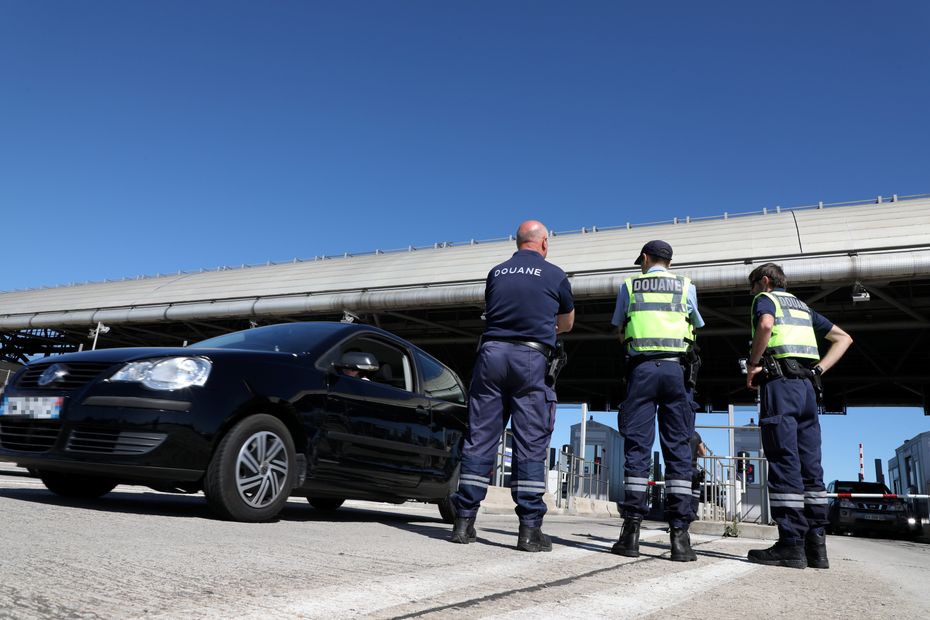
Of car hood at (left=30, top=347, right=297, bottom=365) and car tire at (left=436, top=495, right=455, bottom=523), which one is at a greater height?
car hood at (left=30, top=347, right=297, bottom=365)

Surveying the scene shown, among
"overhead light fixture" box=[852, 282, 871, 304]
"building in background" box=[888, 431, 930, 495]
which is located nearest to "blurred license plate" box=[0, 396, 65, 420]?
"overhead light fixture" box=[852, 282, 871, 304]

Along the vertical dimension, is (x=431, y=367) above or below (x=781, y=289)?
below

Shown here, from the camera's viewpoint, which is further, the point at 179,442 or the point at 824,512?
the point at 824,512

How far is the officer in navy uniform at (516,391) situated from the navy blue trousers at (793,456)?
1.40m

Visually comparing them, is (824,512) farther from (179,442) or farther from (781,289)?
(179,442)

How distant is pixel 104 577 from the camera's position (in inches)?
77.8

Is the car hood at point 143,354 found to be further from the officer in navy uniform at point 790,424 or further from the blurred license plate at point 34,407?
the officer in navy uniform at point 790,424

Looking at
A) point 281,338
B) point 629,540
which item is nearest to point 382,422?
point 281,338

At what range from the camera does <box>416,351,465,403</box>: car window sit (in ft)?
18.7

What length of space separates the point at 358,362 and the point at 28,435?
1.90 m

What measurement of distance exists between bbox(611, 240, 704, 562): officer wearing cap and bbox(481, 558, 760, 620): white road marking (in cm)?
66

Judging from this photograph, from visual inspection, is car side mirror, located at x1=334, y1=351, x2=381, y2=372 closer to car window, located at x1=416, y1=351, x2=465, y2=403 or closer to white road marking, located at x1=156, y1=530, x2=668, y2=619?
car window, located at x1=416, y1=351, x2=465, y2=403

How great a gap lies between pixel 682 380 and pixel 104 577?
3.24 meters

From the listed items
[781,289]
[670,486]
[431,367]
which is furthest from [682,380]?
[431,367]
